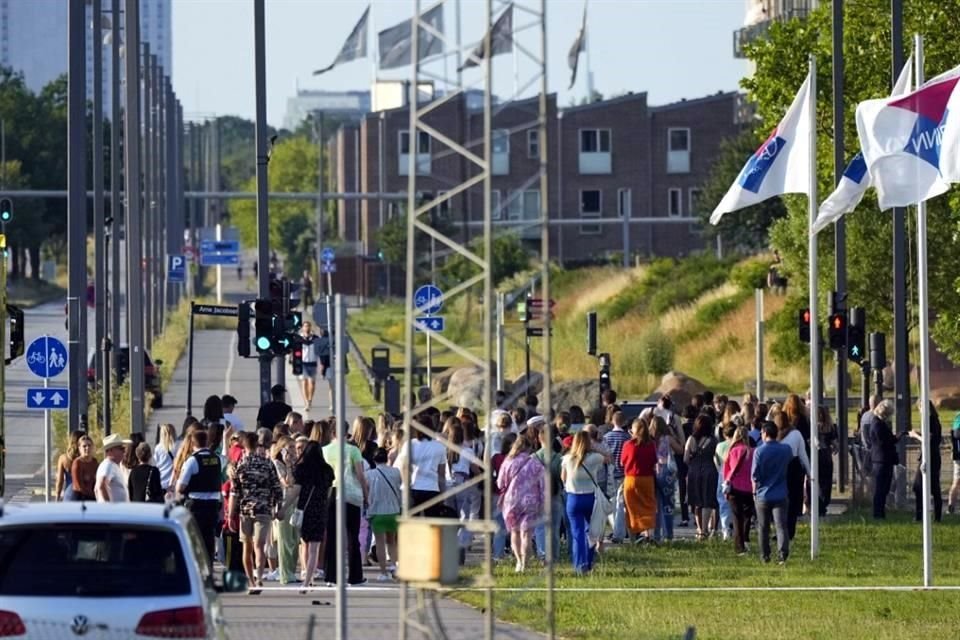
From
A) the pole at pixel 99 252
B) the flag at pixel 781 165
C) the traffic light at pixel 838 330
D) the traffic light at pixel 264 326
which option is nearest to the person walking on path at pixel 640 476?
the flag at pixel 781 165

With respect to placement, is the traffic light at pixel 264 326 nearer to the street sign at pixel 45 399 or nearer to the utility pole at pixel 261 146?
the utility pole at pixel 261 146

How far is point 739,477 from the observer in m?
24.2

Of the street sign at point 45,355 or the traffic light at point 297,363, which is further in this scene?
the traffic light at point 297,363

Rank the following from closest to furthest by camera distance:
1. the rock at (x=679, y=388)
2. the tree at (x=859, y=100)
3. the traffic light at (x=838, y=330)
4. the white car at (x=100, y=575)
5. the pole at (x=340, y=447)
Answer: the white car at (x=100, y=575) < the pole at (x=340, y=447) < the traffic light at (x=838, y=330) < the tree at (x=859, y=100) < the rock at (x=679, y=388)

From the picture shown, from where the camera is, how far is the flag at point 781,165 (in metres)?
26.1

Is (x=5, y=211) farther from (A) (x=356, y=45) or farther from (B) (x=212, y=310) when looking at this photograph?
(A) (x=356, y=45)

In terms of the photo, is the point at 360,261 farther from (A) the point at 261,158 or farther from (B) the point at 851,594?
(B) the point at 851,594

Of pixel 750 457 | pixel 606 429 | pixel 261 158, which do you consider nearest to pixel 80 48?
pixel 261 158

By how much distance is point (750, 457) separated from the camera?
79.5ft

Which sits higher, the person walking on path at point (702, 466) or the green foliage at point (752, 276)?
the green foliage at point (752, 276)

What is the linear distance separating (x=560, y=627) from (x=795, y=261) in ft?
94.2

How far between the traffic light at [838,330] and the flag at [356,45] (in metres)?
12.8

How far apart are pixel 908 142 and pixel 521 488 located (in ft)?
16.6

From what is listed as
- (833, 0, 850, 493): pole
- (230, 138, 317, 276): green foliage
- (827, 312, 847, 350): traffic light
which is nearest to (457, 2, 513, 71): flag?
(827, 312, 847, 350): traffic light
